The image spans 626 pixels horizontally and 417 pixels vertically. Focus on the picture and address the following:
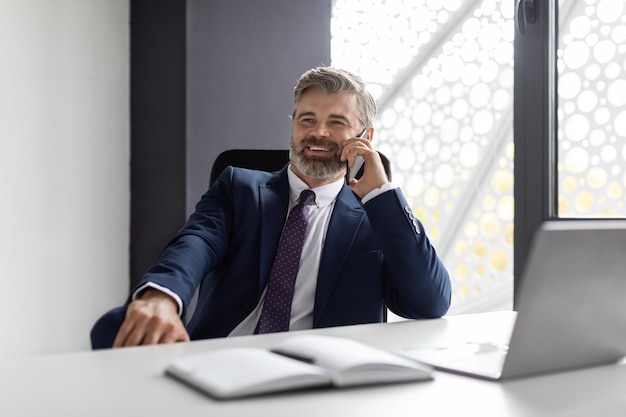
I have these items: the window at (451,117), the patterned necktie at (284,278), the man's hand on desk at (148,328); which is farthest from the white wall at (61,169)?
the window at (451,117)

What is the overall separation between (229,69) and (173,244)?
175 cm

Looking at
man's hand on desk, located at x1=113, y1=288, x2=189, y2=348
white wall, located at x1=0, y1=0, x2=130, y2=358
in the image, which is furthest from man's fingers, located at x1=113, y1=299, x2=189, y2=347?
white wall, located at x1=0, y1=0, x2=130, y2=358

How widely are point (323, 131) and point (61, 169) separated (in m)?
1.49

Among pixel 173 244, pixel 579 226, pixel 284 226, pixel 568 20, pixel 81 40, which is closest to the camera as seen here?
pixel 579 226

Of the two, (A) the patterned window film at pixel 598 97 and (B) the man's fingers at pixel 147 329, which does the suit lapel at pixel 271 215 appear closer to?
(B) the man's fingers at pixel 147 329

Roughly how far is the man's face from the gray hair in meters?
0.02

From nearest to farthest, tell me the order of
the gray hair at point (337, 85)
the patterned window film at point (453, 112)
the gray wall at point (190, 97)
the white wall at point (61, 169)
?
1. the gray hair at point (337, 85)
2. the white wall at point (61, 169)
3. the gray wall at point (190, 97)
4. the patterned window film at point (453, 112)

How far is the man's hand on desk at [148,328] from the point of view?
136 centimetres

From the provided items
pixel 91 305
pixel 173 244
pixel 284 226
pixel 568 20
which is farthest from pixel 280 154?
pixel 568 20

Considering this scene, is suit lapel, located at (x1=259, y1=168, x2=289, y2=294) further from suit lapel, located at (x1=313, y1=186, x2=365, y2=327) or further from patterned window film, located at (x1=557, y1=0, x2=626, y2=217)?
patterned window film, located at (x1=557, y1=0, x2=626, y2=217)

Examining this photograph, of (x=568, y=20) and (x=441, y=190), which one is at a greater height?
(x=568, y=20)

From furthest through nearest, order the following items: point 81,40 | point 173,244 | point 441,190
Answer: point 441,190 < point 81,40 < point 173,244

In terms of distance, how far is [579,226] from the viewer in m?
0.97

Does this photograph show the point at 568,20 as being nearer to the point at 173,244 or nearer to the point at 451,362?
the point at 173,244
